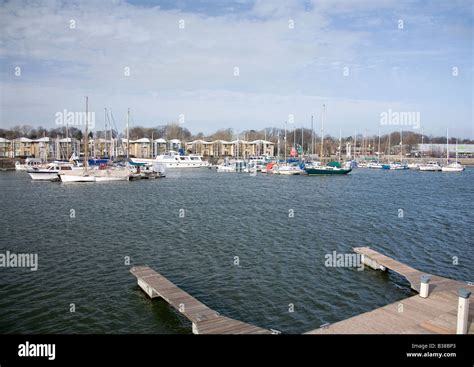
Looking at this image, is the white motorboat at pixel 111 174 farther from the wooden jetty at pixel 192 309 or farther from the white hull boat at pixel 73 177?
the wooden jetty at pixel 192 309

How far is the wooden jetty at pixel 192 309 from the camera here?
10500mm

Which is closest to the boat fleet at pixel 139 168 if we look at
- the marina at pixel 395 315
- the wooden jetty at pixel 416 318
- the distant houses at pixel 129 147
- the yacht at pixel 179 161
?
the yacht at pixel 179 161

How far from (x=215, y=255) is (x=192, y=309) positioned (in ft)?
24.2

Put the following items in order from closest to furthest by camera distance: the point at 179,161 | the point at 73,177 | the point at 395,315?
the point at 395,315 < the point at 73,177 < the point at 179,161

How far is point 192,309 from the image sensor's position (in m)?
11.8

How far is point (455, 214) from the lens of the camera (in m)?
32.4

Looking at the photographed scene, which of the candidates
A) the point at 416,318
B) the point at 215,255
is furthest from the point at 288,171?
the point at 416,318

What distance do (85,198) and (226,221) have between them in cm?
1843

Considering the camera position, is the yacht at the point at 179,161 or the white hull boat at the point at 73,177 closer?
the white hull boat at the point at 73,177

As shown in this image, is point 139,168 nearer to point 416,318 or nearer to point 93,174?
point 93,174

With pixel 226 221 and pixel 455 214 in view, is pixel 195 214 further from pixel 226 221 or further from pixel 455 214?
pixel 455 214

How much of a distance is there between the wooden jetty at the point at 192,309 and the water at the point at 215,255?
509 mm
